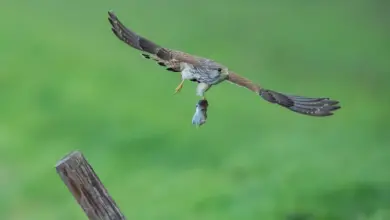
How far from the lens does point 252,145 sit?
2.38m

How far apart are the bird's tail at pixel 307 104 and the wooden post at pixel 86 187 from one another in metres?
0.44

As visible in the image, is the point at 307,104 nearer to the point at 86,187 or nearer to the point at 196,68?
the point at 196,68

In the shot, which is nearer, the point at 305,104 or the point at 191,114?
the point at 305,104

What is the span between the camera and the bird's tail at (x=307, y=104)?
163cm

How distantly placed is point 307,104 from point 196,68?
27cm

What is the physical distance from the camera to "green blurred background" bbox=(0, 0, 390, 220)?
228 centimetres

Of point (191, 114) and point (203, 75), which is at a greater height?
point (191, 114)

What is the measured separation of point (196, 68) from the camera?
5.27ft

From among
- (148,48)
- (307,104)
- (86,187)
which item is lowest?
(307,104)

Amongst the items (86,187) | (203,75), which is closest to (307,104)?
(203,75)

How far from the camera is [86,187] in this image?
158 cm

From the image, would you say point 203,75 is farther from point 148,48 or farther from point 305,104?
point 305,104

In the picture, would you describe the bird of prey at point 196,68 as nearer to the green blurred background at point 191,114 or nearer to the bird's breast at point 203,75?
the bird's breast at point 203,75

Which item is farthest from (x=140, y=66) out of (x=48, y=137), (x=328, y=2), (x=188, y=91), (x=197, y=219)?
(x=328, y=2)
